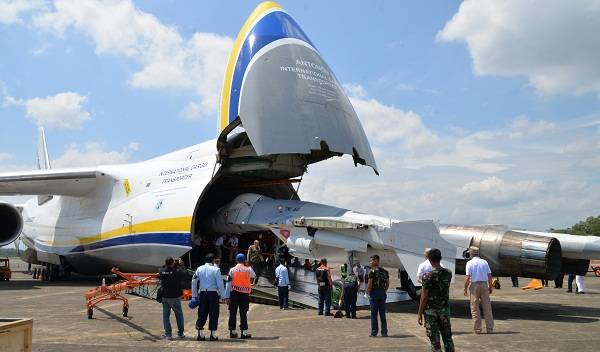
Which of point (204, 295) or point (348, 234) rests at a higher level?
point (348, 234)

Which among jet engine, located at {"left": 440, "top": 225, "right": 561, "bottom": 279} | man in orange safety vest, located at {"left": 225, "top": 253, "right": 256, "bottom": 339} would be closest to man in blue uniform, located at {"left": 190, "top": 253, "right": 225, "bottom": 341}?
man in orange safety vest, located at {"left": 225, "top": 253, "right": 256, "bottom": 339}

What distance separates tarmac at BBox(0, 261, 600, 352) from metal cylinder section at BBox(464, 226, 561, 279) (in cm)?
88

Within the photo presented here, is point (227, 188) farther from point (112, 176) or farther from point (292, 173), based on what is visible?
point (112, 176)

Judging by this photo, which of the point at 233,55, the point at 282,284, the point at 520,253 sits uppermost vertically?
the point at 233,55

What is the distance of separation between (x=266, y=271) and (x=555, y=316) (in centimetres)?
A: 685

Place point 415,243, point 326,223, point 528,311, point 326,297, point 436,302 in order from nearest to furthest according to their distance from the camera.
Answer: point 436,302 → point 326,297 → point 415,243 → point 528,311 → point 326,223

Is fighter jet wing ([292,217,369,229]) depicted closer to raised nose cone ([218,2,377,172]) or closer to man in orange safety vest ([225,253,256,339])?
raised nose cone ([218,2,377,172])

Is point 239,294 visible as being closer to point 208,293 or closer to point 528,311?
point 208,293

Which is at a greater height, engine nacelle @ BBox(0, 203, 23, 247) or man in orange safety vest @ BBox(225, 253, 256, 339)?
engine nacelle @ BBox(0, 203, 23, 247)

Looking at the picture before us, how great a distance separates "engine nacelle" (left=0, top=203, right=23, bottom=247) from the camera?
20.0 meters

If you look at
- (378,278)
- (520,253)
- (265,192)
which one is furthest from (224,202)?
(378,278)

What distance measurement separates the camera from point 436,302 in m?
5.94

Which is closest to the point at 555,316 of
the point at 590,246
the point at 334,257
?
the point at 590,246

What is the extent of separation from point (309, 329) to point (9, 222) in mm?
15852
